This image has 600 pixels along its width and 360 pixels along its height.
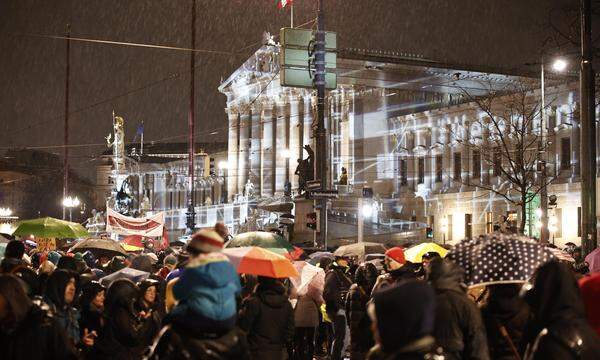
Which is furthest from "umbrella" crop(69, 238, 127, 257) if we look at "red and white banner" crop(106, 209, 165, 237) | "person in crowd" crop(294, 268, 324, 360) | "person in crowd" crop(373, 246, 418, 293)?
"person in crowd" crop(373, 246, 418, 293)

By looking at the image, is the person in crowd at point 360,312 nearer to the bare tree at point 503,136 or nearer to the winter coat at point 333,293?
the winter coat at point 333,293

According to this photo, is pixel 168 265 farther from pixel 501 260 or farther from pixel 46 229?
pixel 501 260

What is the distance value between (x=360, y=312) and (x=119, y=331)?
4288 millimetres

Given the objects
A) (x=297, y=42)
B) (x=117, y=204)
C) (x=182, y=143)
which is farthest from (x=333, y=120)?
(x=182, y=143)

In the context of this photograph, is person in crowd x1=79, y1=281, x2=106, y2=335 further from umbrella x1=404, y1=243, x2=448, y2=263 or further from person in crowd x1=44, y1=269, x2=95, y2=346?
umbrella x1=404, y1=243, x2=448, y2=263

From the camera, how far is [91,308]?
8125 mm

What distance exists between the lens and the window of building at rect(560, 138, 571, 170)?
4624 cm

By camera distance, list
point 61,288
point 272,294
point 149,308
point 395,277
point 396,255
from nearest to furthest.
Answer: point 61,288 → point 149,308 → point 272,294 → point 395,277 → point 396,255

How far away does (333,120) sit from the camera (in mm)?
67500

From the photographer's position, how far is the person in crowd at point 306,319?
13711mm

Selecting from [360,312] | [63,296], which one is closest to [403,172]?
[360,312]

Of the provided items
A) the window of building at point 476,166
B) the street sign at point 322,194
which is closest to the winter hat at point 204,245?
the street sign at point 322,194

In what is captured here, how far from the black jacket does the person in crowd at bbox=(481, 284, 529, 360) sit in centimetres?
227

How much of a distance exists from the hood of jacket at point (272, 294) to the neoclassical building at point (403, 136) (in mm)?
35439
